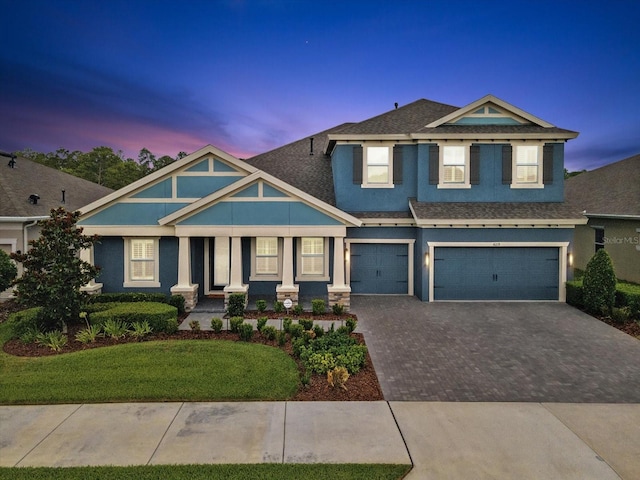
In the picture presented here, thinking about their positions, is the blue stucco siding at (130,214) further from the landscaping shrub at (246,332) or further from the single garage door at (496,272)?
the single garage door at (496,272)

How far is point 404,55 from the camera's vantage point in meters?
25.6

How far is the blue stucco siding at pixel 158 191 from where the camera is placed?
572 inches

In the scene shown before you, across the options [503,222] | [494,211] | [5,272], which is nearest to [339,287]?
[503,222]

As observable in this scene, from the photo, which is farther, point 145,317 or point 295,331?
point 145,317

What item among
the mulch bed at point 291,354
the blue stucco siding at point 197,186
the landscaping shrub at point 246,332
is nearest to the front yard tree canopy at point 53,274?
the mulch bed at point 291,354

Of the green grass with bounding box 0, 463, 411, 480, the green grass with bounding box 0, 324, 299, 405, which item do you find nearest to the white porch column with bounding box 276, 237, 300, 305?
the green grass with bounding box 0, 324, 299, 405

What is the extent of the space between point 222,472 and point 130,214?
39.8 ft

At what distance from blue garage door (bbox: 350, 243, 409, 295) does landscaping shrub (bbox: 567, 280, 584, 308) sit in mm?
6428

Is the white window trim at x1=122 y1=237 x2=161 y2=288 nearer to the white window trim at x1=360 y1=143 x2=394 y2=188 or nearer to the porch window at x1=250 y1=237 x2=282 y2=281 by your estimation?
the porch window at x1=250 y1=237 x2=282 y2=281

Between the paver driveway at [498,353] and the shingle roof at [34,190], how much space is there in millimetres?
15689

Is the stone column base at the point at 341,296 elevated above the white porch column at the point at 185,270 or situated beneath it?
situated beneath

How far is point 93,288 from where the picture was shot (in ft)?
46.4

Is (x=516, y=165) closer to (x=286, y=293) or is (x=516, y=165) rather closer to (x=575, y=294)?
(x=575, y=294)

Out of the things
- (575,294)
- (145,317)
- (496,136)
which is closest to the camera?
(145,317)
